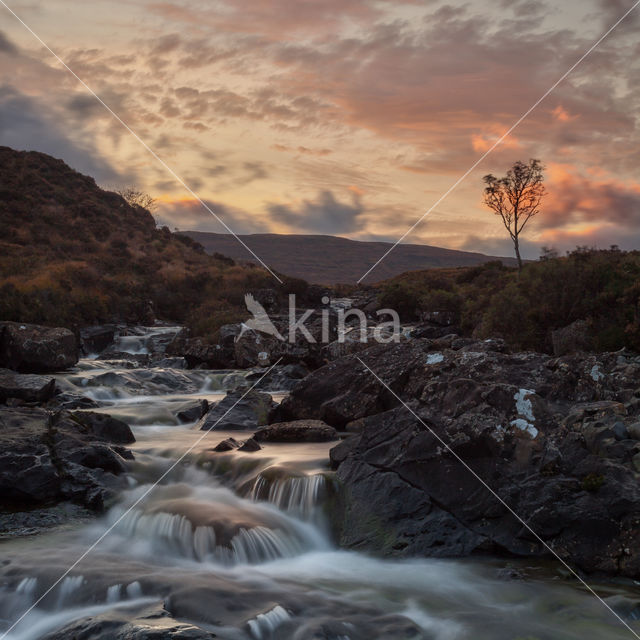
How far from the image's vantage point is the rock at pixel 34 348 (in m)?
21.9

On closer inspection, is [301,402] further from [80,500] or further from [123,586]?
[123,586]

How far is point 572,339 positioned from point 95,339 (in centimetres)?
2243

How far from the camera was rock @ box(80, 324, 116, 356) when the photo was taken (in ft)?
99.8

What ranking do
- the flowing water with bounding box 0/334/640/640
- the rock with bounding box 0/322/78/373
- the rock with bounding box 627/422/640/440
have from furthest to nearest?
the rock with bounding box 0/322/78/373, the rock with bounding box 627/422/640/440, the flowing water with bounding box 0/334/640/640

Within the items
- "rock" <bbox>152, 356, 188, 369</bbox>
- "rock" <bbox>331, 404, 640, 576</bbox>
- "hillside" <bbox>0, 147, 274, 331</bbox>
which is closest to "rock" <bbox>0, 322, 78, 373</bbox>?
"rock" <bbox>152, 356, 188, 369</bbox>

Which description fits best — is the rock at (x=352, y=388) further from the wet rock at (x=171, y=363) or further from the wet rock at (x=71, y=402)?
the wet rock at (x=171, y=363)

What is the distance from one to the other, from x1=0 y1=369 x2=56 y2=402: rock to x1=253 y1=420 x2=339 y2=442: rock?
6.69 m

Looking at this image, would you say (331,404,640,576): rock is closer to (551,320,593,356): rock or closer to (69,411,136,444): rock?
(69,411,136,444): rock

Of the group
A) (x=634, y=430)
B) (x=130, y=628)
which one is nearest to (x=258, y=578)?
(x=130, y=628)

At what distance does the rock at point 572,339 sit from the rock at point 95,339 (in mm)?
21439

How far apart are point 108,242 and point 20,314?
3207 cm

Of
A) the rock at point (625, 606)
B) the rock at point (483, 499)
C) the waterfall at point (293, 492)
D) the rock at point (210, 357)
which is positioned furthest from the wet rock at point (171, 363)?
the rock at point (625, 606)

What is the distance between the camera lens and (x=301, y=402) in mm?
15211

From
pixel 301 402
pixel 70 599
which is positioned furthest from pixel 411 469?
pixel 301 402
